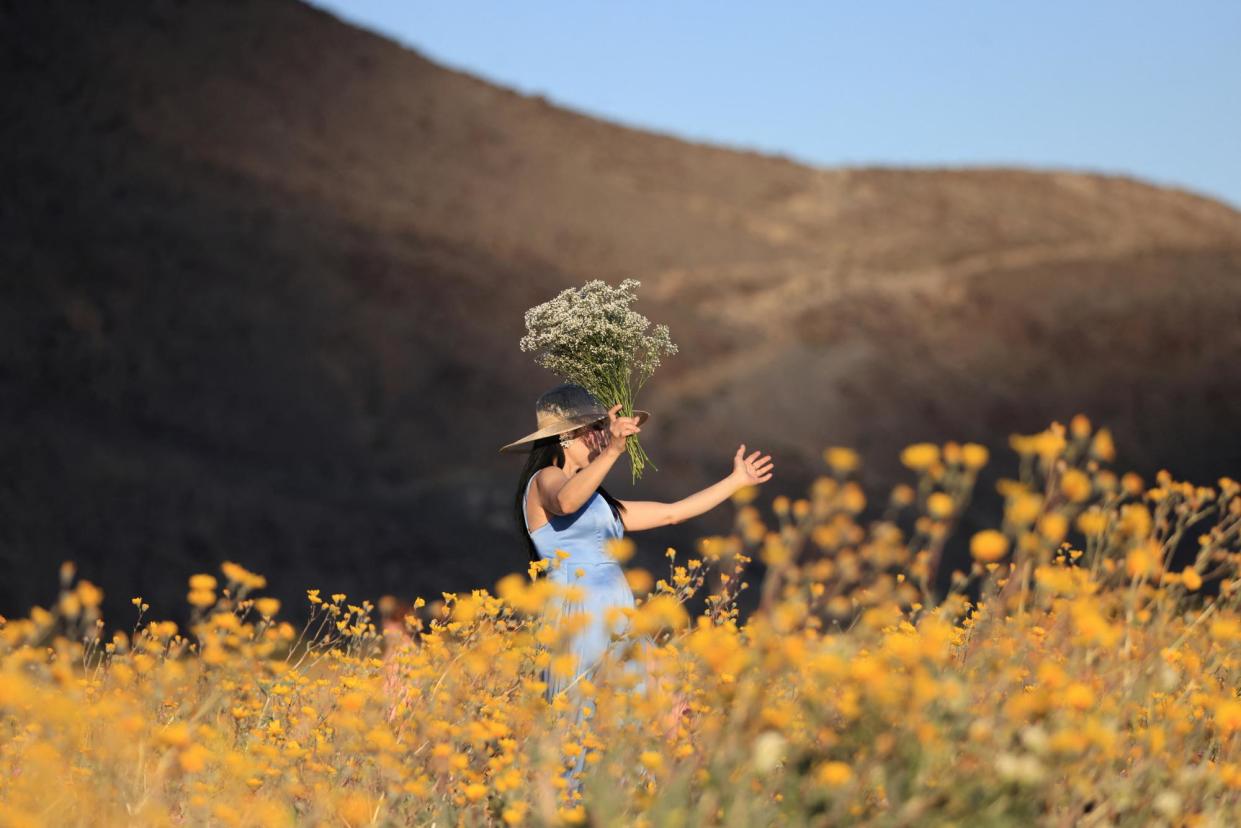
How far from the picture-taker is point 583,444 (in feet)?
13.9

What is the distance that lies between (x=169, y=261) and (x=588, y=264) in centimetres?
987

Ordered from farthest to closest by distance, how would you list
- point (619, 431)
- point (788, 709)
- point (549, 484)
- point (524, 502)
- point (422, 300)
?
point (422, 300) → point (524, 502) → point (549, 484) → point (619, 431) → point (788, 709)

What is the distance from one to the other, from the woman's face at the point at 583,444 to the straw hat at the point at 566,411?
5cm

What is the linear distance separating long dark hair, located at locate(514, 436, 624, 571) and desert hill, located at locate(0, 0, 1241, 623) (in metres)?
10.2

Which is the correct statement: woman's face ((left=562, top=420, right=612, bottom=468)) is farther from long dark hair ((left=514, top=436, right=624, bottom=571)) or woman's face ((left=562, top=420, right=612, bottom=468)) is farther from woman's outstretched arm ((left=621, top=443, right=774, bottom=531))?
woman's outstretched arm ((left=621, top=443, right=774, bottom=531))

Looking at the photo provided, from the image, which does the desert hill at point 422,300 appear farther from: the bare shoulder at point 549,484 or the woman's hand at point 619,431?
the woman's hand at point 619,431

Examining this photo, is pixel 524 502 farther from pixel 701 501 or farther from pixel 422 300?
pixel 422 300

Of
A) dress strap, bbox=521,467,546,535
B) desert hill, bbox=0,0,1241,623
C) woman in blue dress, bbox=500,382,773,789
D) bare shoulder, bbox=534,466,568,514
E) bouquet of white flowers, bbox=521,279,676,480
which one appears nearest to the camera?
woman in blue dress, bbox=500,382,773,789

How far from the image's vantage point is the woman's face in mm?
4234

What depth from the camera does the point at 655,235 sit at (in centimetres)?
3117

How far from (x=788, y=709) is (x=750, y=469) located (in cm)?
172

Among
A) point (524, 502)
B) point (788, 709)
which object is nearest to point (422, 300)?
point (524, 502)

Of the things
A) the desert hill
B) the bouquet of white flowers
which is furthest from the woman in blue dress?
the desert hill

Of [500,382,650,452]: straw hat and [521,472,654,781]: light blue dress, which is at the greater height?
[500,382,650,452]: straw hat
